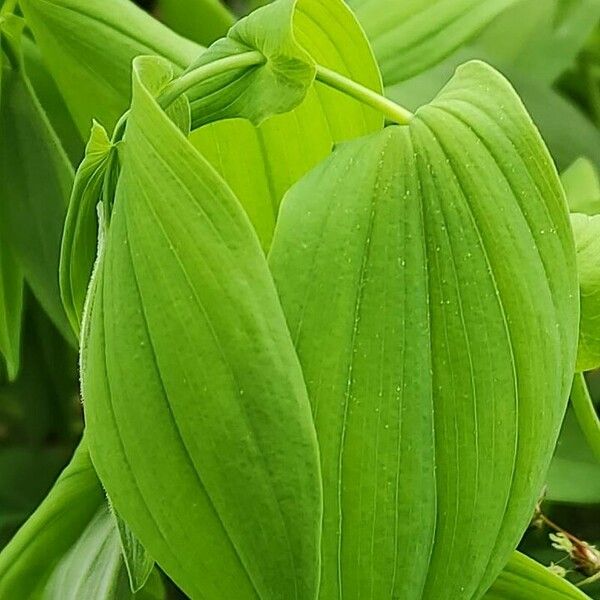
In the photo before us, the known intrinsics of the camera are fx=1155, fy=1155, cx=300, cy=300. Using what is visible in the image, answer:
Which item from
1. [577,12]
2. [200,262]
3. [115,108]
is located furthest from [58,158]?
[577,12]

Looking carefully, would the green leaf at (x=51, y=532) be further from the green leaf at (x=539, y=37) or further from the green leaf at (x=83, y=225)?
the green leaf at (x=539, y=37)

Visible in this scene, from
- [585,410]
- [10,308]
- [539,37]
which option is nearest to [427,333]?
[585,410]

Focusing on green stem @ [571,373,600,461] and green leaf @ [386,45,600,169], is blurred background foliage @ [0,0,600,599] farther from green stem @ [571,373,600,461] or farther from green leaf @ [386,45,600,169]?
green stem @ [571,373,600,461]

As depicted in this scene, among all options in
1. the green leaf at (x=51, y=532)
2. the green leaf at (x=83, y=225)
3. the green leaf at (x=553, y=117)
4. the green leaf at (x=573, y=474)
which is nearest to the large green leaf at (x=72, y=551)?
the green leaf at (x=51, y=532)

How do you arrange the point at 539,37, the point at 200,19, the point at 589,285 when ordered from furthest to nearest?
1. the point at 539,37
2. the point at 200,19
3. the point at 589,285

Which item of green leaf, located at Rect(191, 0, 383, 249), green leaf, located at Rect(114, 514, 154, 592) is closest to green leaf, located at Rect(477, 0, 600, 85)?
green leaf, located at Rect(191, 0, 383, 249)

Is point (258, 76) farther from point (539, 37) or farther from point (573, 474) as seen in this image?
point (539, 37)
